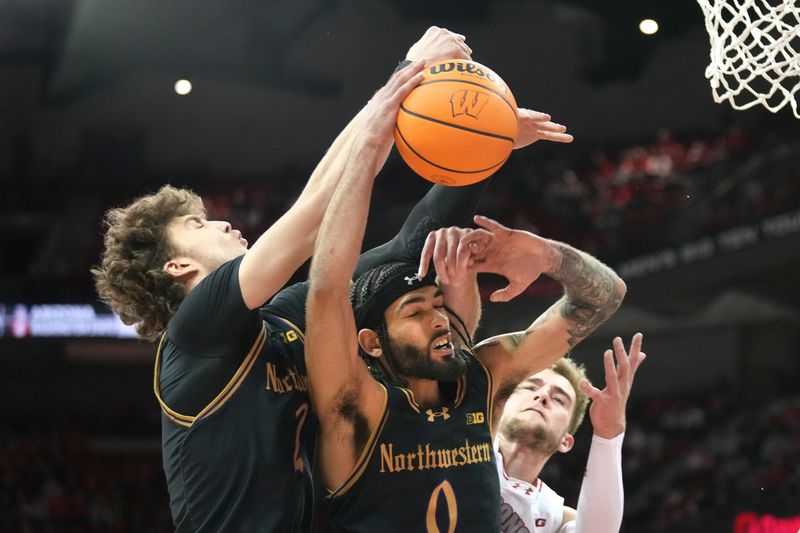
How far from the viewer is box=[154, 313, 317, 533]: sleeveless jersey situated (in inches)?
107

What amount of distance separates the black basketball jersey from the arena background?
9.16m

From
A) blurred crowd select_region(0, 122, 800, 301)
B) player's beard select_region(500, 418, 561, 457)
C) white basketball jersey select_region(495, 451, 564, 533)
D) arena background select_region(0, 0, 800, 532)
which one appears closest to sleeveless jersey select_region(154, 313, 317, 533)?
white basketball jersey select_region(495, 451, 564, 533)

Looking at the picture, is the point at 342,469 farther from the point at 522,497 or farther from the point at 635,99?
the point at 635,99

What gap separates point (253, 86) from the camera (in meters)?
15.3

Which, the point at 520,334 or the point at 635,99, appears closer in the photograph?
the point at 520,334

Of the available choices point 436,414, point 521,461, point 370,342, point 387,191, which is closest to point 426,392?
point 436,414

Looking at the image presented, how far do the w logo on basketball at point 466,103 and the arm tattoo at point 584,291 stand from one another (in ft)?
2.67

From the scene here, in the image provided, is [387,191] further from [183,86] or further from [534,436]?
[534,436]

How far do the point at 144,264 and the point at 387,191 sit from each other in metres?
11.7

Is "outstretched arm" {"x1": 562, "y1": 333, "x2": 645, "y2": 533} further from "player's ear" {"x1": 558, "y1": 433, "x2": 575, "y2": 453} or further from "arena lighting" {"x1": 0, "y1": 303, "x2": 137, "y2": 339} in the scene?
"arena lighting" {"x1": 0, "y1": 303, "x2": 137, "y2": 339}

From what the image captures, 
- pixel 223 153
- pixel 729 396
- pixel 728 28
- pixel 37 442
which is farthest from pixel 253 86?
pixel 728 28

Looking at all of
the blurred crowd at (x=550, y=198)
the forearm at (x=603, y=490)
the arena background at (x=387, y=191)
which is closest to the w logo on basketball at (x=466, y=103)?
the forearm at (x=603, y=490)

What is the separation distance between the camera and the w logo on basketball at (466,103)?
267 centimetres

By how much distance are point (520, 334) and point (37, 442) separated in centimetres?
1161
